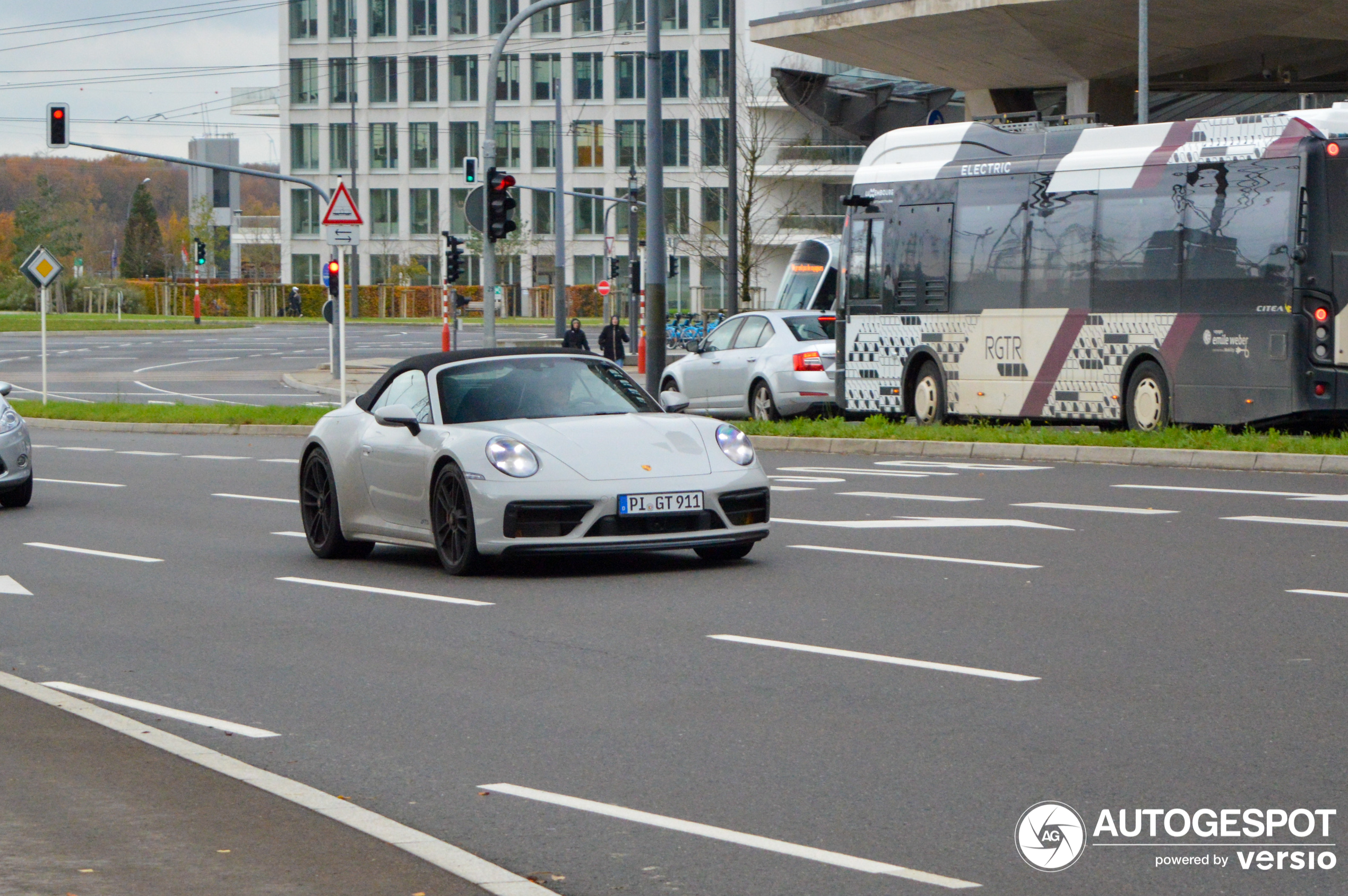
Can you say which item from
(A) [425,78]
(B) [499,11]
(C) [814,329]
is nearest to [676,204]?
(B) [499,11]

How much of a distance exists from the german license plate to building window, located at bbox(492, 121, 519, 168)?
330 ft

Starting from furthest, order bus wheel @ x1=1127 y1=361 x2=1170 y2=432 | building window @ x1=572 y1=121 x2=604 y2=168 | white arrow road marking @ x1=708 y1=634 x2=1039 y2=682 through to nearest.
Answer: building window @ x1=572 y1=121 x2=604 y2=168 < bus wheel @ x1=1127 y1=361 x2=1170 y2=432 < white arrow road marking @ x1=708 y1=634 x2=1039 y2=682

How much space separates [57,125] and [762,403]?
2126 centimetres

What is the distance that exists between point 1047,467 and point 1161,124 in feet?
16.1

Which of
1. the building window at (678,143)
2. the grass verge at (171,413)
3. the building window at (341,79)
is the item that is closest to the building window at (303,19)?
the building window at (341,79)

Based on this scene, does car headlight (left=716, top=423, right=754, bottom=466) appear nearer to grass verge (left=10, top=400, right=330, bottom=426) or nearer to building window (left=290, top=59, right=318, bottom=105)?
grass verge (left=10, top=400, right=330, bottom=426)

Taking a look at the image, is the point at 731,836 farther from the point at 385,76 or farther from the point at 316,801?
the point at 385,76

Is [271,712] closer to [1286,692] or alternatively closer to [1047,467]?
[1286,692]

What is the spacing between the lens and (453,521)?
11219 millimetres

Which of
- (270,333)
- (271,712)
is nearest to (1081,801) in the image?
(271,712)

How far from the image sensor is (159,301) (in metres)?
121

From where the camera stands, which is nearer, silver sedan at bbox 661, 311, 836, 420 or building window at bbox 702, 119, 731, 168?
silver sedan at bbox 661, 311, 836, 420

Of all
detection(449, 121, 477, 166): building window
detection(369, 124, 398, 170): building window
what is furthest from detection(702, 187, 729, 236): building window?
detection(369, 124, 398, 170): building window

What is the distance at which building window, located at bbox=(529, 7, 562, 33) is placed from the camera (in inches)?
4227
